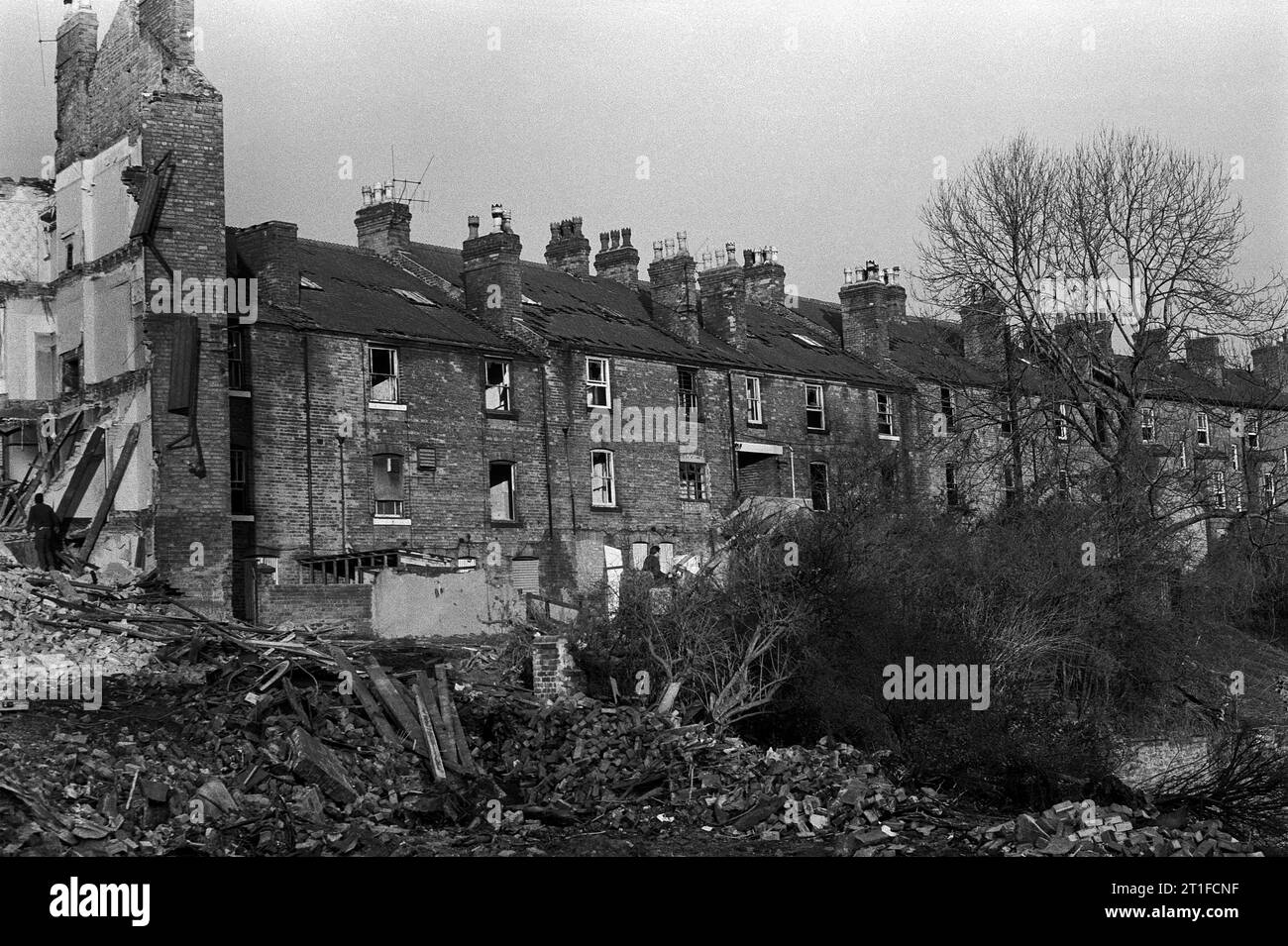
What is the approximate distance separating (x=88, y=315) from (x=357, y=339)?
6.00 meters

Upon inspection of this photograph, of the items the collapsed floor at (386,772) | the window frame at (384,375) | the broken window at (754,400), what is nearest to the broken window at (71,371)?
the window frame at (384,375)

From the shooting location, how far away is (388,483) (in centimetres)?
3666

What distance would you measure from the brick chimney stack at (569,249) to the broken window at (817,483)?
1017 centimetres

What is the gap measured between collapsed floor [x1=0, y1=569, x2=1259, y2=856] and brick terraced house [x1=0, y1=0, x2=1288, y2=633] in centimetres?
618

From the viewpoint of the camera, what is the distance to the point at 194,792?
19312mm

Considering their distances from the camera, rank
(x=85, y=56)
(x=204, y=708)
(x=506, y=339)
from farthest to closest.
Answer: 1. (x=506, y=339)
2. (x=85, y=56)
3. (x=204, y=708)

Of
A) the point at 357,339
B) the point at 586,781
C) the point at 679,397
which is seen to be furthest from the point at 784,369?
the point at 586,781

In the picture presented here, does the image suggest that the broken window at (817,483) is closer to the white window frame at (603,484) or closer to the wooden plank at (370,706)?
the white window frame at (603,484)

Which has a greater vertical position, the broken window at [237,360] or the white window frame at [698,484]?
the broken window at [237,360]

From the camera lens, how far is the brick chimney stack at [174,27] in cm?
3222
